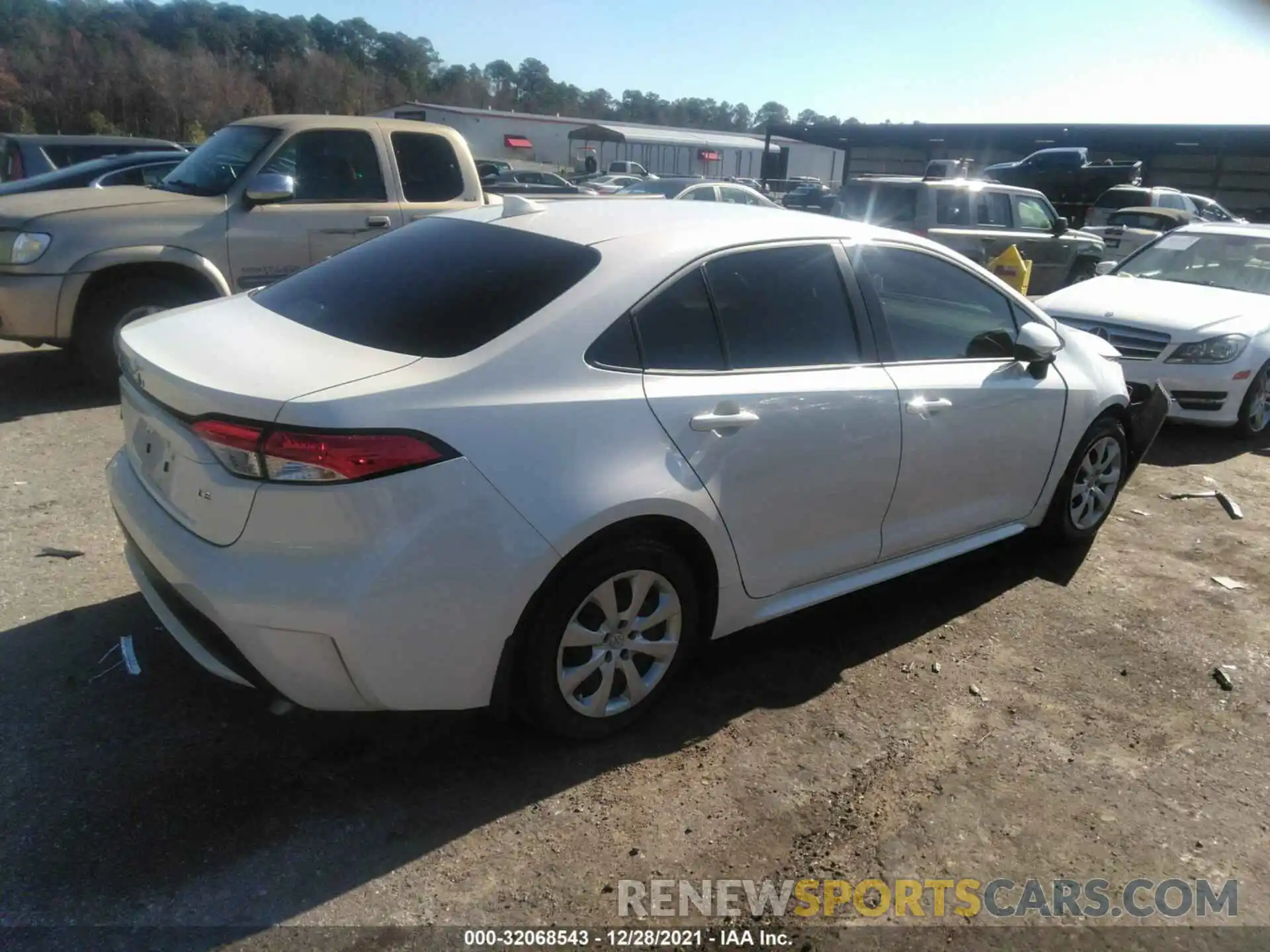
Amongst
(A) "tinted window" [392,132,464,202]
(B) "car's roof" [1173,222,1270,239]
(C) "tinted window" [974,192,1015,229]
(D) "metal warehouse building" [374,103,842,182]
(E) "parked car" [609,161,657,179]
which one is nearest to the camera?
(A) "tinted window" [392,132,464,202]

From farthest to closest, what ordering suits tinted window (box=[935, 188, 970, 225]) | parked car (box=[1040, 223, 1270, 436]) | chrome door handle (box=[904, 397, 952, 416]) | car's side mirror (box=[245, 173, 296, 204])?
tinted window (box=[935, 188, 970, 225])
parked car (box=[1040, 223, 1270, 436])
car's side mirror (box=[245, 173, 296, 204])
chrome door handle (box=[904, 397, 952, 416])

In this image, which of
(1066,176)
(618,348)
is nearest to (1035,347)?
(618,348)

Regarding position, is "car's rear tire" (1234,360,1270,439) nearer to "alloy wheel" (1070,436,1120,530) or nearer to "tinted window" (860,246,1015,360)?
"alloy wheel" (1070,436,1120,530)

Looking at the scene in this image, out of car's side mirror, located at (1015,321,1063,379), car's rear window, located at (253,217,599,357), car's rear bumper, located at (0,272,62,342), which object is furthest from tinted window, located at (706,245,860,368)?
car's rear bumper, located at (0,272,62,342)

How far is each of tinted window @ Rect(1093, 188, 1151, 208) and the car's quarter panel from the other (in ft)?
66.1

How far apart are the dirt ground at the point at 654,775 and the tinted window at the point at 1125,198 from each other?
1939cm

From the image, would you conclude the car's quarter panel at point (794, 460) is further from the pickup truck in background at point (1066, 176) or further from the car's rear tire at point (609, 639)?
the pickup truck in background at point (1066, 176)

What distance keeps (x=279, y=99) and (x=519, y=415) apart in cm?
8057

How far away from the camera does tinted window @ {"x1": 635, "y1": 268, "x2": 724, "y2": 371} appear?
3117 mm

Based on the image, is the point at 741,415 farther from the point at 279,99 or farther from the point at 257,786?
the point at 279,99

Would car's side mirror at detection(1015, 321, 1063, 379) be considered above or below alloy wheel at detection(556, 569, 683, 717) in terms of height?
above

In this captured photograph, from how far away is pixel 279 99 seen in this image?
73312mm

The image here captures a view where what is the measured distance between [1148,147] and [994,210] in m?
31.5

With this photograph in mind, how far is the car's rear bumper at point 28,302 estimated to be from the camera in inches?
247
